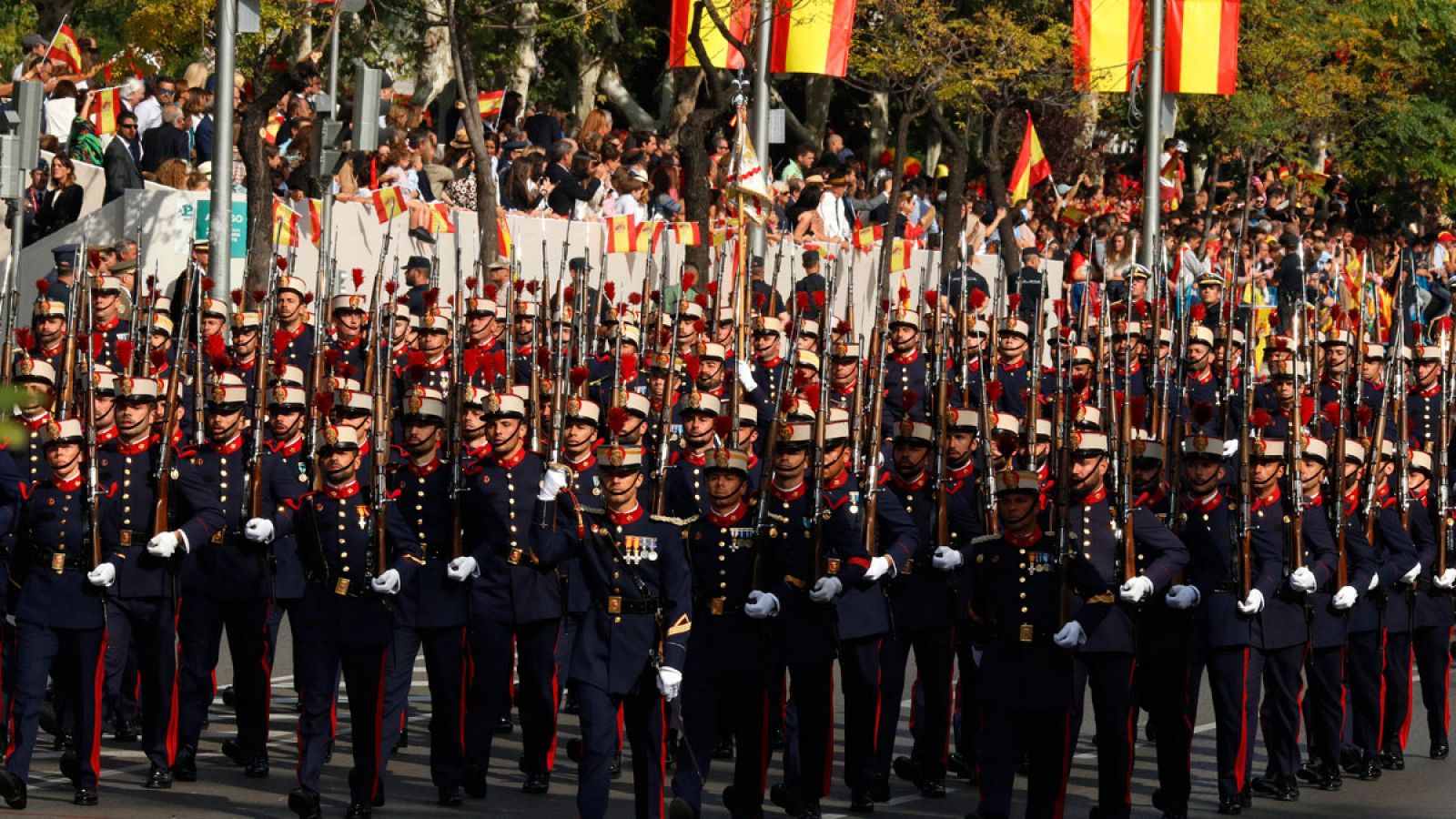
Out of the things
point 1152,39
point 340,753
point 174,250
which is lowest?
point 340,753

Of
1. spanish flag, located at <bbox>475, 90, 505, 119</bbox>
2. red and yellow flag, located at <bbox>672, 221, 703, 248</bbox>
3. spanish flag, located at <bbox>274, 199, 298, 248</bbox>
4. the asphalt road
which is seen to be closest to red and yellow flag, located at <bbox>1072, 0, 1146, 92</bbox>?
red and yellow flag, located at <bbox>672, 221, 703, 248</bbox>

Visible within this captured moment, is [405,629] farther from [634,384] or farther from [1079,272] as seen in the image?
[1079,272]

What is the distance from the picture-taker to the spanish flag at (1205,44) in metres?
25.1

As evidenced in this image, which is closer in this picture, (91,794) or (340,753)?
(91,794)

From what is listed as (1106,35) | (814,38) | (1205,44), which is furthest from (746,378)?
(1106,35)

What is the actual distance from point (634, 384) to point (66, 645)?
16.7 ft

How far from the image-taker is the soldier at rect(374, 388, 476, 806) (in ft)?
35.4

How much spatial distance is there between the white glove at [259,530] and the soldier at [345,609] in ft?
1.51

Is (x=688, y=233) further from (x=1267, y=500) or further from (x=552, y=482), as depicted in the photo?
(x=552, y=482)

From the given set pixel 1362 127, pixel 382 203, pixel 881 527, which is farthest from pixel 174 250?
pixel 1362 127

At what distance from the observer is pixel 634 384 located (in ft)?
50.8

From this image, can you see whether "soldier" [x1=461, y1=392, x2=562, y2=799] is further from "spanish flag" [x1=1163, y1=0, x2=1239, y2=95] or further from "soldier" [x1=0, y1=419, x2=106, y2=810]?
"spanish flag" [x1=1163, y1=0, x2=1239, y2=95]

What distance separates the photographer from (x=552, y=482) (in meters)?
9.95

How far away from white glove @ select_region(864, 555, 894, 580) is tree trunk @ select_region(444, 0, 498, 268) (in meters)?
9.90
